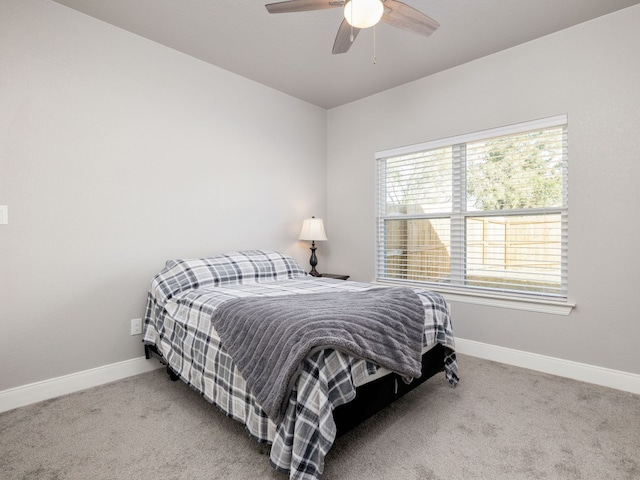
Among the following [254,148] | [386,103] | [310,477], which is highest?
[386,103]

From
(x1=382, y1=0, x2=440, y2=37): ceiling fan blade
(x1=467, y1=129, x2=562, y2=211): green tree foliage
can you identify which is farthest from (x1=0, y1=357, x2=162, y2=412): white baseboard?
(x1=467, y1=129, x2=562, y2=211): green tree foliage

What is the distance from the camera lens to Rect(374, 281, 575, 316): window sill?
→ 104 inches

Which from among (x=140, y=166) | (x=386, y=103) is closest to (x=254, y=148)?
(x=140, y=166)

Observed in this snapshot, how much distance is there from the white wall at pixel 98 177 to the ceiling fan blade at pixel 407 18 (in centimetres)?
191

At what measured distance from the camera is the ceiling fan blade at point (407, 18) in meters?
1.71

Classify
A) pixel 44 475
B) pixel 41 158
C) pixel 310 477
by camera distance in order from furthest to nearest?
pixel 41 158 < pixel 44 475 < pixel 310 477

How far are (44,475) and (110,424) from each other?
0.42 m

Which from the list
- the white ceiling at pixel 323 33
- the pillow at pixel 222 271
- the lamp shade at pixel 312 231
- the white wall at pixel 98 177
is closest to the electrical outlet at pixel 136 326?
the white wall at pixel 98 177

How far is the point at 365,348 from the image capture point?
5.04 ft

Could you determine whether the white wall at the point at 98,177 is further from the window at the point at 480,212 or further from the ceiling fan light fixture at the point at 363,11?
the ceiling fan light fixture at the point at 363,11

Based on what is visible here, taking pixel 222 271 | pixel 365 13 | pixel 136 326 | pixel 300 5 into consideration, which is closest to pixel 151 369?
pixel 136 326

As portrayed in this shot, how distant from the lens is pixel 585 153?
2.53 metres

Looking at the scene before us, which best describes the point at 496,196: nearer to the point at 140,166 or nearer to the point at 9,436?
the point at 140,166

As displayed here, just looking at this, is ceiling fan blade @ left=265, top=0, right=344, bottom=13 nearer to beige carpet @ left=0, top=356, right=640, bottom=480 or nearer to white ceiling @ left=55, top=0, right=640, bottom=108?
white ceiling @ left=55, top=0, right=640, bottom=108
